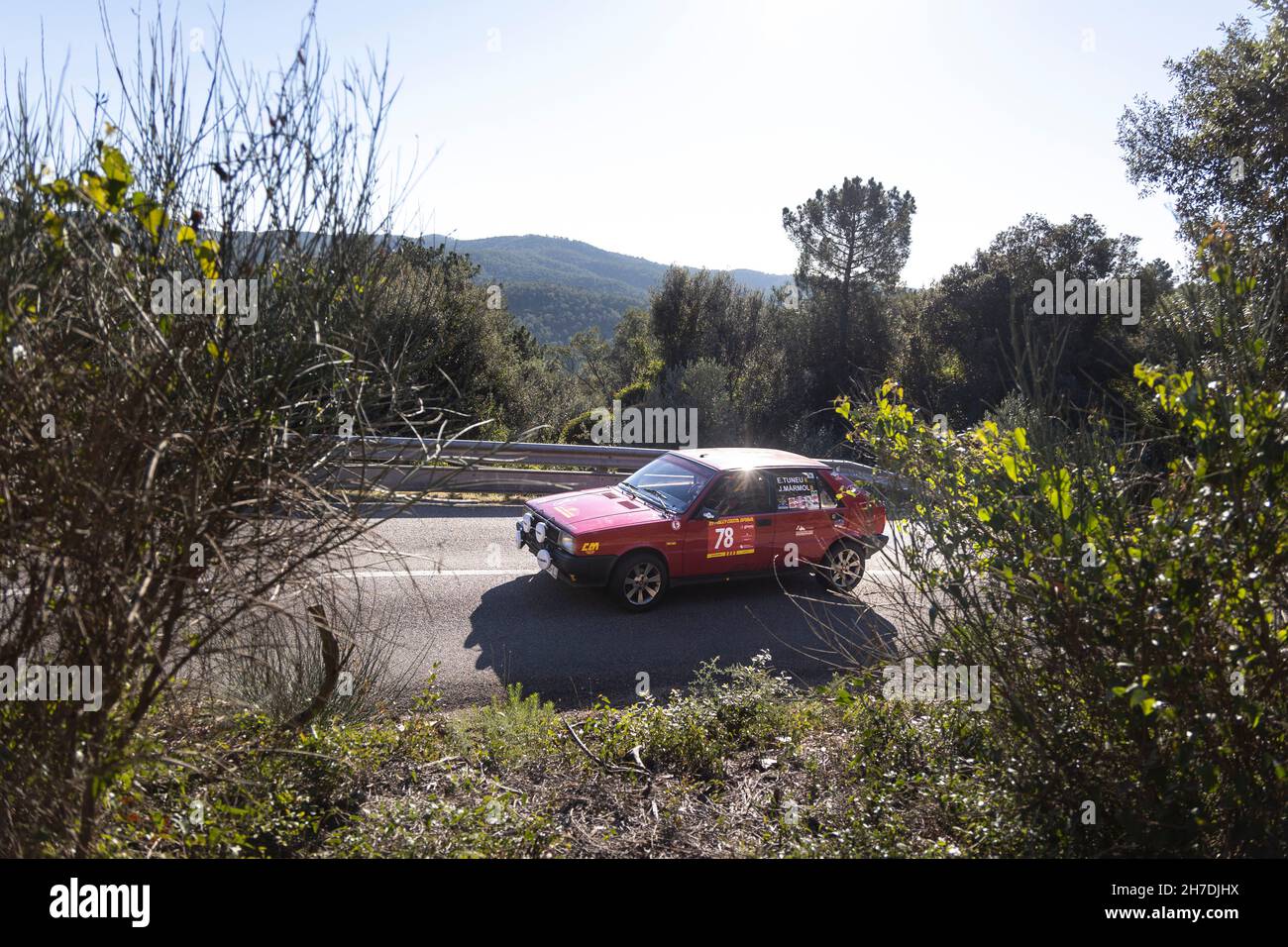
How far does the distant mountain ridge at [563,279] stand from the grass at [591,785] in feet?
100

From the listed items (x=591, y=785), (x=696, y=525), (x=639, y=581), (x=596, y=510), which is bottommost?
(x=591, y=785)

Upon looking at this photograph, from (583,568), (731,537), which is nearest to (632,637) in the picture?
(583,568)

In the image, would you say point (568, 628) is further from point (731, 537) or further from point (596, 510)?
point (731, 537)

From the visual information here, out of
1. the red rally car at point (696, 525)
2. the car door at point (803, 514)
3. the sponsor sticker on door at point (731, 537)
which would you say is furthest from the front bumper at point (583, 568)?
the car door at point (803, 514)

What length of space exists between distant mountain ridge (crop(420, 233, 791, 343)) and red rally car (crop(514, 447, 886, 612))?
26311 millimetres

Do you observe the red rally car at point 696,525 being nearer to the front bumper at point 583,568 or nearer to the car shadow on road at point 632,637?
the front bumper at point 583,568

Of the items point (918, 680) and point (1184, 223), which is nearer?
point (1184, 223)

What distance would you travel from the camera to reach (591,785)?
4.62 m

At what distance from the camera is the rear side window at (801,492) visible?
29.8ft

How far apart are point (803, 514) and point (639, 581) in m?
2.13

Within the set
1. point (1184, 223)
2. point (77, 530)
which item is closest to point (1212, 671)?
point (1184, 223)
